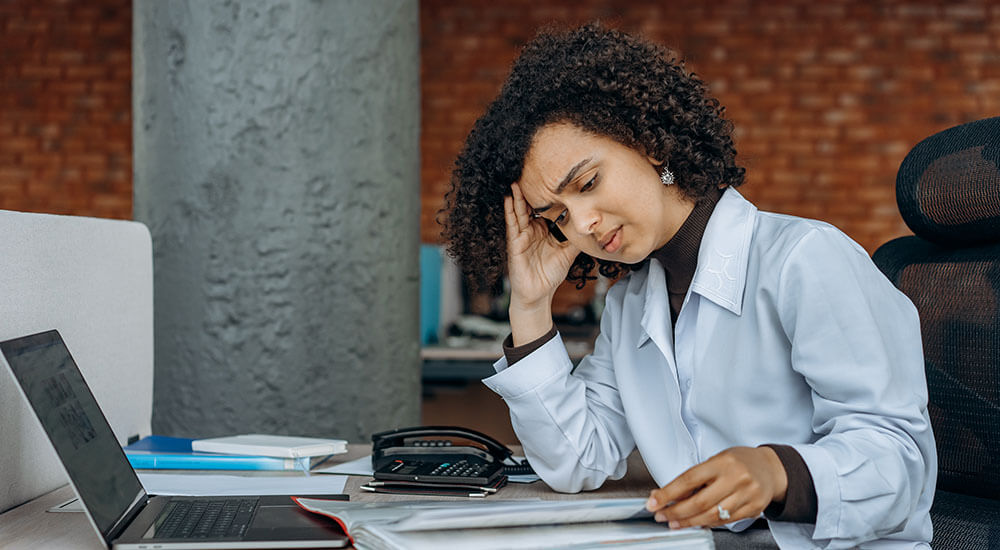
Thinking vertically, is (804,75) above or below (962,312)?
above

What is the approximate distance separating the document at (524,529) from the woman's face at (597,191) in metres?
0.44

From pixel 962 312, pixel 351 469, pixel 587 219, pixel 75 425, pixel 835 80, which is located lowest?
pixel 351 469

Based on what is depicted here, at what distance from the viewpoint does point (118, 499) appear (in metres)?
0.98

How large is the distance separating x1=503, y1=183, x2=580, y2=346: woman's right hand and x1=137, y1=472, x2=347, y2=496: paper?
341mm

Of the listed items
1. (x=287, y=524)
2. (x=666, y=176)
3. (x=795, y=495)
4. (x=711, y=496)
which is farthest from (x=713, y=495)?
(x=666, y=176)

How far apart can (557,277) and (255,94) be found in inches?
32.2

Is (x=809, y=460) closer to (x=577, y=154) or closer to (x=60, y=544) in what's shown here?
(x=577, y=154)

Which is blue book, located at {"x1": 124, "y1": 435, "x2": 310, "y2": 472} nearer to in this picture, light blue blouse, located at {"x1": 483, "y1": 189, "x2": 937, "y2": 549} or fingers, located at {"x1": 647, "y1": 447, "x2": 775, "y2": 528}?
light blue blouse, located at {"x1": 483, "y1": 189, "x2": 937, "y2": 549}

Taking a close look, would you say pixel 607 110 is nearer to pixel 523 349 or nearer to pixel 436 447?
pixel 523 349

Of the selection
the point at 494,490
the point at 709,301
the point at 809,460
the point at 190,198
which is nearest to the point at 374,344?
the point at 190,198

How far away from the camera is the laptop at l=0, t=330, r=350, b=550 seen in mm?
907

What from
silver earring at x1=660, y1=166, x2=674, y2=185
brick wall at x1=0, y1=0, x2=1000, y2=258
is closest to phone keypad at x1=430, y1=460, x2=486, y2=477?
silver earring at x1=660, y1=166, x2=674, y2=185

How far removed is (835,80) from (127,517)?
4.69 m

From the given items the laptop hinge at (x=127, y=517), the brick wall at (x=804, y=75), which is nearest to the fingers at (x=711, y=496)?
the laptop hinge at (x=127, y=517)
